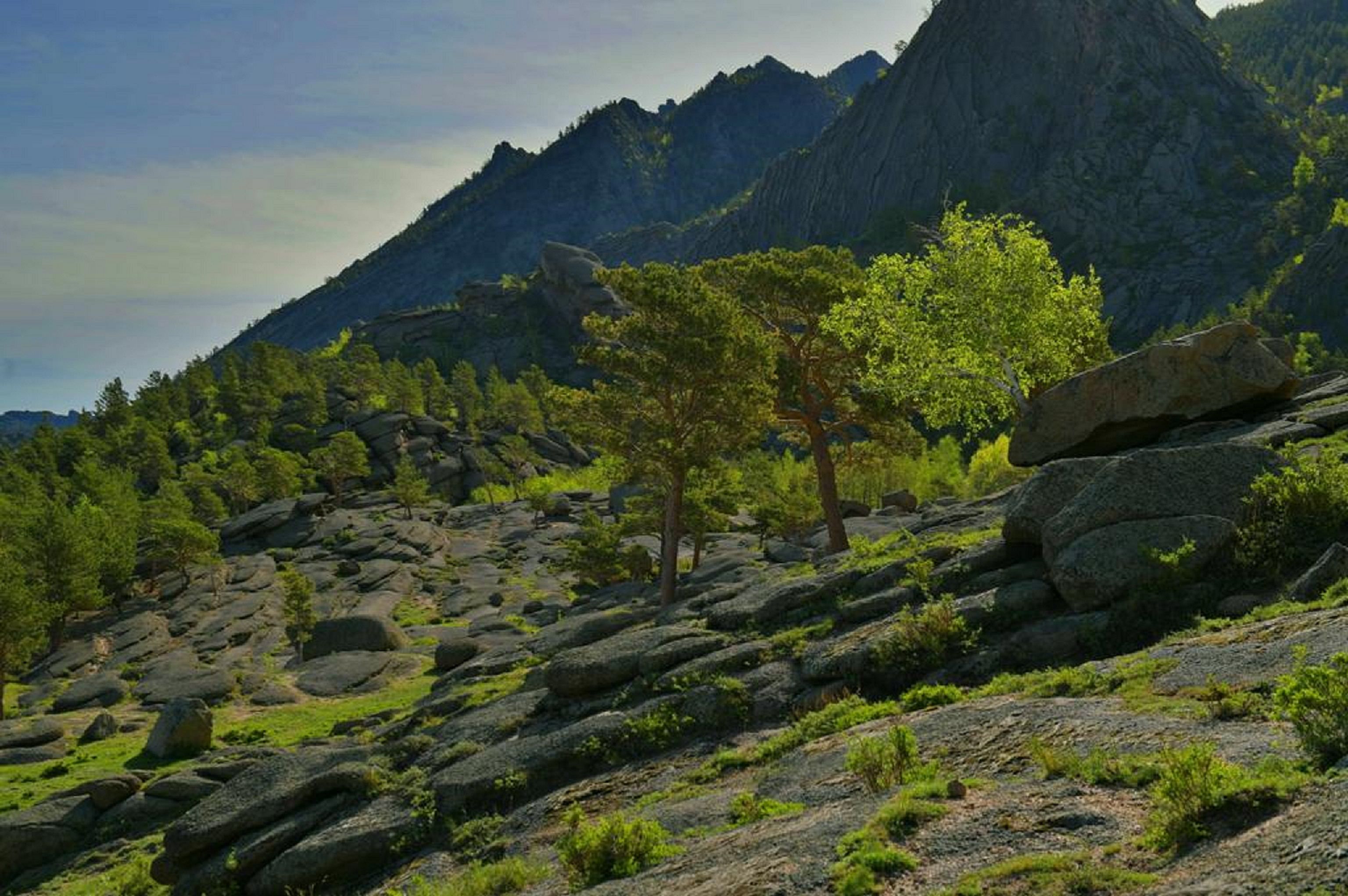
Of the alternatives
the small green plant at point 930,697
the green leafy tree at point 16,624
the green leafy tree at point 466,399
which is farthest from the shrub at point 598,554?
the green leafy tree at point 466,399

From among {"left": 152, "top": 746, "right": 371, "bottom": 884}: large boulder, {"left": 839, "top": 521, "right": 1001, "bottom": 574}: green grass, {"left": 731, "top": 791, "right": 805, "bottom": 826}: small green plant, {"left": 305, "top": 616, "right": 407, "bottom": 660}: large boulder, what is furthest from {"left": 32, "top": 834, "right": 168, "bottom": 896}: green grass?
{"left": 305, "top": 616, "right": 407, "bottom": 660}: large boulder

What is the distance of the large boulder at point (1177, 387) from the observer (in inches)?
993

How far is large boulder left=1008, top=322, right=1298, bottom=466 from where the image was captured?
2523 centimetres

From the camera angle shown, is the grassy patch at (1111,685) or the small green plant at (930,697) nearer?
the grassy patch at (1111,685)

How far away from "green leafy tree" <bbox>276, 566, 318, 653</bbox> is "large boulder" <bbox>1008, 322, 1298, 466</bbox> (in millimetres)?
51985

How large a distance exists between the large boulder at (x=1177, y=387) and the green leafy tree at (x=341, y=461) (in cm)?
10779

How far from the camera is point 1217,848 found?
7.96 m

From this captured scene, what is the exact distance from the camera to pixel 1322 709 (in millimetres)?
8844

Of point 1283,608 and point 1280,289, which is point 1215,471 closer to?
point 1283,608

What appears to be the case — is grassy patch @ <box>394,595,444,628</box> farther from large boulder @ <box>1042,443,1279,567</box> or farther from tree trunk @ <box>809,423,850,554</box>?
large boulder @ <box>1042,443,1279,567</box>

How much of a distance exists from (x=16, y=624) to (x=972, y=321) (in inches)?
2253

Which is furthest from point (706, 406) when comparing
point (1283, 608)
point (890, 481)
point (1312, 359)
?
point (1312, 359)

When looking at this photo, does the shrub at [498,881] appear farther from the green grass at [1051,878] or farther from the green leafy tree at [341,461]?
the green leafy tree at [341,461]

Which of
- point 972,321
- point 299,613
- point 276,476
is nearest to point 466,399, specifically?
point 276,476
